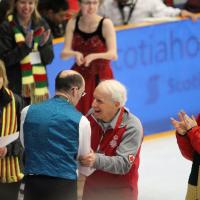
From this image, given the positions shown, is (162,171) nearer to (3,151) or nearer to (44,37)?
(44,37)

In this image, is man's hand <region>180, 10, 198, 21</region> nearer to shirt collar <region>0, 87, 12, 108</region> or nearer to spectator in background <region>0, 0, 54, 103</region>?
spectator in background <region>0, 0, 54, 103</region>

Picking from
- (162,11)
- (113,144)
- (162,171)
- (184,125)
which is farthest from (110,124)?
(162,11)

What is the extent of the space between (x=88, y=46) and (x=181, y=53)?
2.11 m

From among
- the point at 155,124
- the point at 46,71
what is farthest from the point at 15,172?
the point at 155,124

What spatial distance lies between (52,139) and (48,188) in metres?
0.34

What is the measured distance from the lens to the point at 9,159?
5828mm

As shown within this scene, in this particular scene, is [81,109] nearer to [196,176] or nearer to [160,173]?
[160,173]

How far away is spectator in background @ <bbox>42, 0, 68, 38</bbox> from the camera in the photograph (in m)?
9.45

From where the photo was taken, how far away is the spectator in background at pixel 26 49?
25.2ft

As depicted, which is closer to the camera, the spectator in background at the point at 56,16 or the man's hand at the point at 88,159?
the man's hand at the point at 88,159

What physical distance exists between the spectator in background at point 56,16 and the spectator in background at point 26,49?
1444 mm

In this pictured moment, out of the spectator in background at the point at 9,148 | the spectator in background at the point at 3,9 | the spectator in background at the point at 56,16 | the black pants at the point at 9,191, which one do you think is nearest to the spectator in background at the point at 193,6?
the spectator in background at the point at 56,16

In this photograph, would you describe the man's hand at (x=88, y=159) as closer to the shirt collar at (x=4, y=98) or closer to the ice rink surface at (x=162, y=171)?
the shirt collar at (x=4, y=98)

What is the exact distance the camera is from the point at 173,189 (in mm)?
7426
